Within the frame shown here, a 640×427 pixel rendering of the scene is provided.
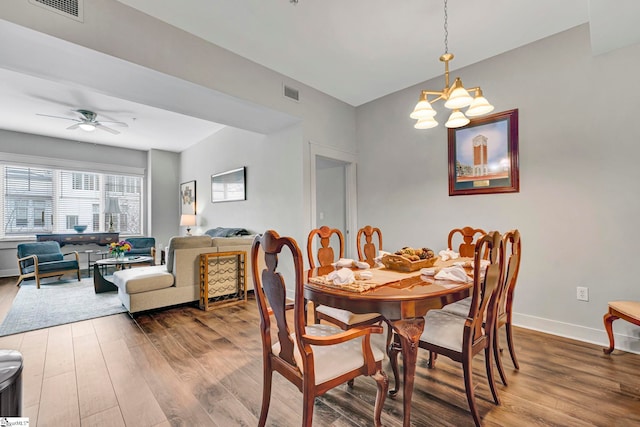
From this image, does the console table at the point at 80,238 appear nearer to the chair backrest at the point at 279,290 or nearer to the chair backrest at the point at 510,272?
the chair backrest at the point at 279,290

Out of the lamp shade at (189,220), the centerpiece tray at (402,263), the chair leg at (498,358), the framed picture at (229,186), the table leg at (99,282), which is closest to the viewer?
the chair leg at (498,358)

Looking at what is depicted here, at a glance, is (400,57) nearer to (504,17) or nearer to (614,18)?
(504,17)

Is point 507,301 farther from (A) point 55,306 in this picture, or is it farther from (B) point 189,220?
(B) point 189,220

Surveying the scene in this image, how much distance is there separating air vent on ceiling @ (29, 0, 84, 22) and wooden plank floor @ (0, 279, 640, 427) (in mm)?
2671

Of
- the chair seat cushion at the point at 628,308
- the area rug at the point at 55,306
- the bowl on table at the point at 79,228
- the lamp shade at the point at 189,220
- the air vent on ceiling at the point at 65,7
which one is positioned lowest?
the area rug at the point at 55,306

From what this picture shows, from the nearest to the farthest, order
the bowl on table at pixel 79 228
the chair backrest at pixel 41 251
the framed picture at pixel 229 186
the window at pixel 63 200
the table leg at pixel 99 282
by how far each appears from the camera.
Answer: the table leg at pixel 99 282 < the chair backrest at pixel 41 251 < the framed picture at pixel 229 186 < the window at pixel 63 200 < the bowl on table at pixel 79 228

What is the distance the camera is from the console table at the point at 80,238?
5.61m

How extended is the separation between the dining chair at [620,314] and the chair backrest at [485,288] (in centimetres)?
126

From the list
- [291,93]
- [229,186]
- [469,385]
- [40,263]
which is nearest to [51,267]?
[40,263]

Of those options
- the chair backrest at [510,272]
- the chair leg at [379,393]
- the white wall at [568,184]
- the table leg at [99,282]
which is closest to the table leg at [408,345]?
the chair leg at [379,393]

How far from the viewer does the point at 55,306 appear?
144 inches

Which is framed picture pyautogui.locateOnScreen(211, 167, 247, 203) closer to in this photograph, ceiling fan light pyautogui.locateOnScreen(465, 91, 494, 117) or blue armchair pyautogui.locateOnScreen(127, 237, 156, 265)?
blue armchair pyautogui.locateOnScreen(127, 237, 156, 265)

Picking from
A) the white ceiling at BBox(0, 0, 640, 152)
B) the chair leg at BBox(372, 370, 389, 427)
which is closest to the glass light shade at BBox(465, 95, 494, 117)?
the white ceiling at BBox(0, 0, 640, 152)

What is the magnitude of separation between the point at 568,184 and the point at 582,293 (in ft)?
3.34
